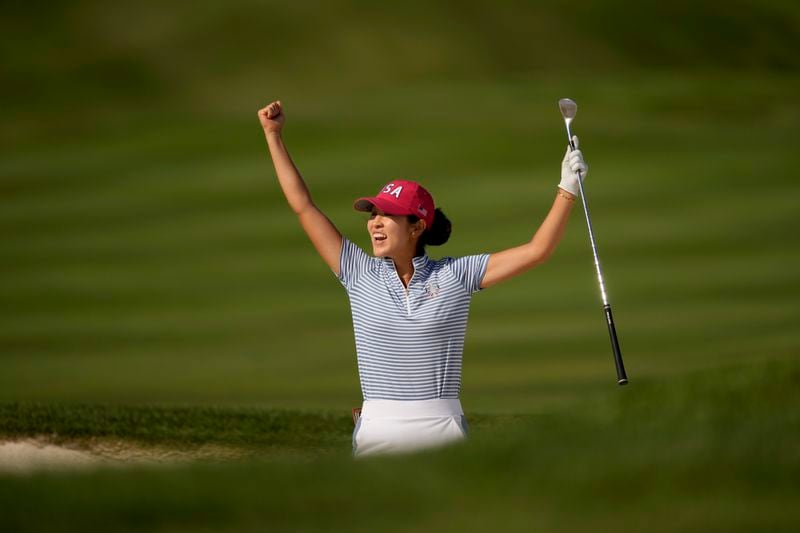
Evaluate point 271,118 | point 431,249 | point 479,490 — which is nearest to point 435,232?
point 271,118

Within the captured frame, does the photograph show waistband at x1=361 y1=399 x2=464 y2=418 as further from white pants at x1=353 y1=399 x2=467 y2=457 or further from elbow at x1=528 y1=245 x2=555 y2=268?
elbow at x1=528 y1=245 x2=555 y2=268

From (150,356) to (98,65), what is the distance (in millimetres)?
11752

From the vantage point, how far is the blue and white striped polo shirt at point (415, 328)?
394 cm

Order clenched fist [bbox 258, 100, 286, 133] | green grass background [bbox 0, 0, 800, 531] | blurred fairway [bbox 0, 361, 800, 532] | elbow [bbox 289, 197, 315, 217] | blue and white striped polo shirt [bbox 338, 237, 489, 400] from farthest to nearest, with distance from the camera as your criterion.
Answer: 1. clenched fist [bbox 258, 100, 286, 133]
2. elbow [bbox 289, 197, 315, 217]
3. blue and white striped polo shirt [bbox 338, 237, 489, 400]
4. green grass background [bbox 0, 0, 800, 531]
5. blurred fairway [bbox 0, 361, 800, 532]

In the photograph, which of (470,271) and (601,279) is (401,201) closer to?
(470,271)

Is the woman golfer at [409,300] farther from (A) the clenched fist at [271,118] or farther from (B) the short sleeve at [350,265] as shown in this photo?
(A) the clenched fist at [271,118]

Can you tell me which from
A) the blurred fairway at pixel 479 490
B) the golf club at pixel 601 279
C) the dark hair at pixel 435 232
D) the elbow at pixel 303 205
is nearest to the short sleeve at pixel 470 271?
the dark hair at pixel 435 232

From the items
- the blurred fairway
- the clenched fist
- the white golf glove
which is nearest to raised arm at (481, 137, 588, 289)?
the white golf glove

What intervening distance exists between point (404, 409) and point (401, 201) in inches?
27.2

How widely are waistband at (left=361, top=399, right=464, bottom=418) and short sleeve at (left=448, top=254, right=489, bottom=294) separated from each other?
398 millimetres

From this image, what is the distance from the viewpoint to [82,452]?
6223 millimetres

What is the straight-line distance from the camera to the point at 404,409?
3.91 meters

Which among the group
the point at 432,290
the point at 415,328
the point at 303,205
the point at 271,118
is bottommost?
the point at 415,328

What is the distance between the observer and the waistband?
3908mm
